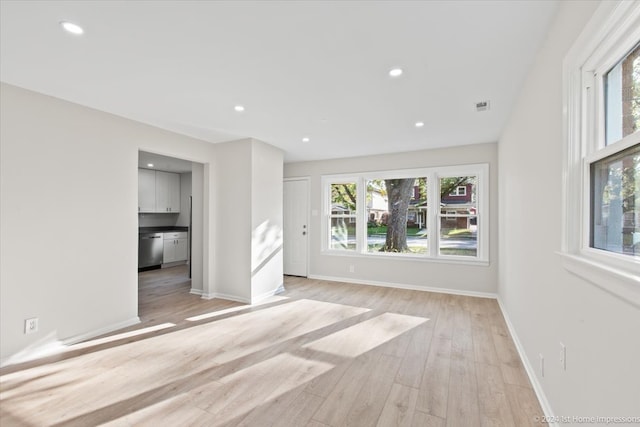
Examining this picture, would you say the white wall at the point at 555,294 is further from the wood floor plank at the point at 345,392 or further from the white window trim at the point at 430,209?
the white window trim at the point at 430,209

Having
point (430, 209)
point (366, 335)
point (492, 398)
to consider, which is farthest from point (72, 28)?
point (430, 209)

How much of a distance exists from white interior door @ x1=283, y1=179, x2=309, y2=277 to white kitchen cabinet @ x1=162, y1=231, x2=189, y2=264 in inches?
118

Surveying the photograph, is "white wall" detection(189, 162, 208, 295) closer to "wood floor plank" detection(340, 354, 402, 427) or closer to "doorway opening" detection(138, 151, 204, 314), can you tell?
"doorway opening" detection(138, 151, 204, 314)

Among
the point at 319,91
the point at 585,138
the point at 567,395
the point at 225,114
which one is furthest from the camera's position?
the point at 225,114

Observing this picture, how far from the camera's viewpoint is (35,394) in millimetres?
2035

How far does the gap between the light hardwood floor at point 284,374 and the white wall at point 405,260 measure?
0.93m

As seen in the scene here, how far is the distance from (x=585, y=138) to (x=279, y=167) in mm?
4131

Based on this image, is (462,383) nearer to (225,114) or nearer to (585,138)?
(585,138)

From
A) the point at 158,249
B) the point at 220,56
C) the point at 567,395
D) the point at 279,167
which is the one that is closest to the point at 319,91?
the point at 220,56

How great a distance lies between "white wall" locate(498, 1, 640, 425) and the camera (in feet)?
3.36

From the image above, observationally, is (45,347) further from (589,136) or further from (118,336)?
(589,136)

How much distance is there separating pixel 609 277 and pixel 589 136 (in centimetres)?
73

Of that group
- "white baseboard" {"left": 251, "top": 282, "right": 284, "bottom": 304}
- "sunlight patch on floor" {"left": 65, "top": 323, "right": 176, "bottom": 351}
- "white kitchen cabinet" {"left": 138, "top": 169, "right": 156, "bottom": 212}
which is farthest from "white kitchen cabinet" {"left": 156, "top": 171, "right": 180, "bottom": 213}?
"sunlight patch on floor" {"left": 65, "top": 323, "right": 176, "bottom": 351}

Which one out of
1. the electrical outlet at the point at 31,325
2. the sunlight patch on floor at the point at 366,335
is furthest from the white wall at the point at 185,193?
the sunlight patch on floor at the point at 366,335
